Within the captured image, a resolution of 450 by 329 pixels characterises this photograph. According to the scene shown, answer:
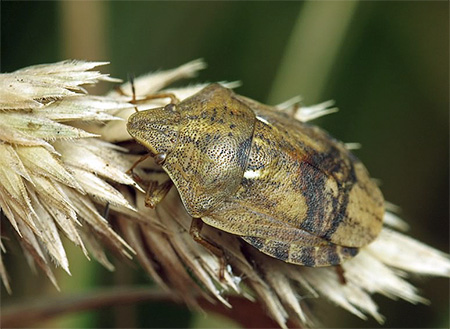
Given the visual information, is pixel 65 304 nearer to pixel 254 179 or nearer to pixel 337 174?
pixel 254 179

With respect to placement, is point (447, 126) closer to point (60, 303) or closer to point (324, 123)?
point (324, 123)

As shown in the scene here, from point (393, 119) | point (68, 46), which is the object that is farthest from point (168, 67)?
point (393, 119)

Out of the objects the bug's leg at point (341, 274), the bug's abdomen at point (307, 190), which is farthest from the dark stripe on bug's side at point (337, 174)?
the bug's leg at point (341, 274)

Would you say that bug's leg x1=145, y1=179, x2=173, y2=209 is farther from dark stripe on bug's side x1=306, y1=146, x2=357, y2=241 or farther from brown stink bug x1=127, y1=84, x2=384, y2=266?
dark stripe on bug's side x1=306, y1=146, x2=357, y2=241

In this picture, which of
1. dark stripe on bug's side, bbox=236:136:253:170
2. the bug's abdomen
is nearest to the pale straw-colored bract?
→ the bug's abdomen

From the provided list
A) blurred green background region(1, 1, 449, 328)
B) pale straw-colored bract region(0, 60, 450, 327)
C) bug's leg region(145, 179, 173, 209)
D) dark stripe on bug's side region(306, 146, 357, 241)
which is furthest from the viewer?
blurred green background region(1, 1, 449, 328)

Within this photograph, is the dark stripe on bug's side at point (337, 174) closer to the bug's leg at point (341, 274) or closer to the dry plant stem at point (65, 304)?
the bug's leg at point (341, 274)

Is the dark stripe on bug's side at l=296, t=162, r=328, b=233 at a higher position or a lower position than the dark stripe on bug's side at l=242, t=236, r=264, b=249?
higher
